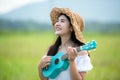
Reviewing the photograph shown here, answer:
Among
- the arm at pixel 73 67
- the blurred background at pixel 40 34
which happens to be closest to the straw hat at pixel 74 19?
the arm at pixel 73 67

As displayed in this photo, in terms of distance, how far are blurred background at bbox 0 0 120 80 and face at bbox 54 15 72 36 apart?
706 millimetres

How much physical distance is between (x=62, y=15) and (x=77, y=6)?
72cm

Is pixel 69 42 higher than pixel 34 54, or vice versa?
pixel 69 42

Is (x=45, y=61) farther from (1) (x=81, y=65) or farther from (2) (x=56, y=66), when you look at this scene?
(1) (x=81, y=65)

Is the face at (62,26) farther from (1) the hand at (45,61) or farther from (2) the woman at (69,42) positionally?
(1) the hand at (45,61)

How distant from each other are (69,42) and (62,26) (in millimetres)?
92

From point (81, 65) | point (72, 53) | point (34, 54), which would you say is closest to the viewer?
point (72, 53)

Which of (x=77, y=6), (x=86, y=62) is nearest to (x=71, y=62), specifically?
(x=86, y=62)

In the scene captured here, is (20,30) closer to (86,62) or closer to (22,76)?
(22,76)

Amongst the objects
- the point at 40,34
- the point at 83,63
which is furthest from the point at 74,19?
the point at 40,34

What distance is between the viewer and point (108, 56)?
2.59 metres

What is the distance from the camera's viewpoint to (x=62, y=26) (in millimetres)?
1816

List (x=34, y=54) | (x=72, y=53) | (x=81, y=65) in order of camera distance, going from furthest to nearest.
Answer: (x=34, y=54) → (x=81, y=65) → (x=72, y=53)

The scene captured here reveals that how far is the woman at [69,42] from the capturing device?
176 centimetres
